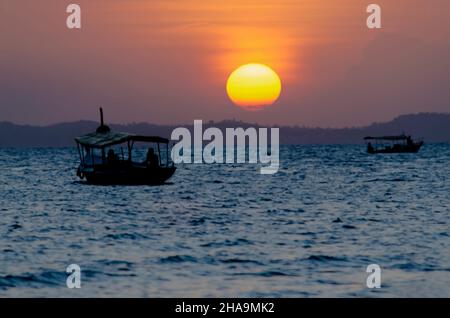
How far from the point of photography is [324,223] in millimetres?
40438

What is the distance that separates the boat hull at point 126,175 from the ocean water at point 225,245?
4.07 metres

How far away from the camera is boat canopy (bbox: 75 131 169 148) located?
6084cm

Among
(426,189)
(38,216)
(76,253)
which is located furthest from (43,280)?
(426,189)

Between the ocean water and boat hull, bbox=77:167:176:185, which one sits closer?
the ocean water

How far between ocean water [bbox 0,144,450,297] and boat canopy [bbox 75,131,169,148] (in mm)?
4121

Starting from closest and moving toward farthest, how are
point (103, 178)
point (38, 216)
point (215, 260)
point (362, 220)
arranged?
1. point (215, 260)
2. point (362, 220)
3. point (38, 216)
4. point (103, 178)

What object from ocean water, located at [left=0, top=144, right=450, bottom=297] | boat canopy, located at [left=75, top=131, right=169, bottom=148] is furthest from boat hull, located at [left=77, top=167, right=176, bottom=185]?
ocean water, located at [left=0, top=144, right=450, bottom=297]

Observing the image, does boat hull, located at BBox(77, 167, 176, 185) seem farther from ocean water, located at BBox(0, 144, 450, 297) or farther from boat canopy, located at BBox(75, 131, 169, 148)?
ocean water, located at BBox(0, 144, 450, 297)

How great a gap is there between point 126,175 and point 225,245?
3251 centimetres

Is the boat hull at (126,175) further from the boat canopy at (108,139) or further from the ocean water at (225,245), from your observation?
the ocean water at (225,245)

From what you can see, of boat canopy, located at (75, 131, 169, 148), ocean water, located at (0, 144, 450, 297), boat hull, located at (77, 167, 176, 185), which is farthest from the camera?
boat hull, located at (77, 167, 176, 185)

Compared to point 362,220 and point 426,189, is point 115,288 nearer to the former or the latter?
point 362,220

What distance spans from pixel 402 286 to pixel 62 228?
65.2 feet
